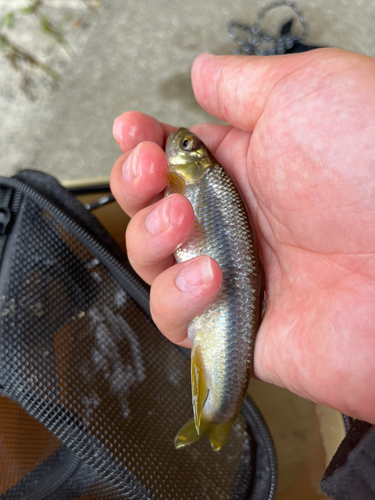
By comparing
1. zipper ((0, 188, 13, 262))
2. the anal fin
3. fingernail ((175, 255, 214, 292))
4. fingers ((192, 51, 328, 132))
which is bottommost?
the anal fin

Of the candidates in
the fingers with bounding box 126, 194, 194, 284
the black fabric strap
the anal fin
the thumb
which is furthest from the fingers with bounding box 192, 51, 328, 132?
the black fabric strap

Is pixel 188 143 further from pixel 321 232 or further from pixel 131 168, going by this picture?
pixel 321 232

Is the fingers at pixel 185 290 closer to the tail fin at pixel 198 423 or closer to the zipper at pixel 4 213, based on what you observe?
the tail fin at pixel 198 423

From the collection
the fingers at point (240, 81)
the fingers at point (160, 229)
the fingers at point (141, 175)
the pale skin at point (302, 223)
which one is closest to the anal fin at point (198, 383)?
the pale skin at point (302, 223)

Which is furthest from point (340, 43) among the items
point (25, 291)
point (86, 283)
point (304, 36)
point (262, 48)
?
point (25, 291)

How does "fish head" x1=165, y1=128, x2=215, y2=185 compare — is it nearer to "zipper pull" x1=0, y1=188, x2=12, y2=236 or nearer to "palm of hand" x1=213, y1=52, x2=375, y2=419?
"palm of hand" x1=213, y1=52, x2=375, y2=419

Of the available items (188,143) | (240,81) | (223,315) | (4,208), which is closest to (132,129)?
(188,143)
